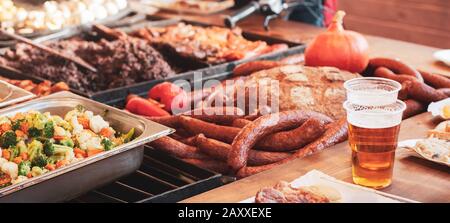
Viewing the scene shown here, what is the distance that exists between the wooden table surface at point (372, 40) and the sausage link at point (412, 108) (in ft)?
2.27

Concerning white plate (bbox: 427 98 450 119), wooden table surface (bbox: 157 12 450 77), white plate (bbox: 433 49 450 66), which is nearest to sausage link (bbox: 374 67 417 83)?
white plate (bbox: 427 98 450 119)

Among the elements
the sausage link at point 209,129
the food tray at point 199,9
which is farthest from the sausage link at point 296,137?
the food tray at point 199,9

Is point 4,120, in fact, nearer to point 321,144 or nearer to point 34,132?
point 34,132

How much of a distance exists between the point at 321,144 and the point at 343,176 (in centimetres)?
26

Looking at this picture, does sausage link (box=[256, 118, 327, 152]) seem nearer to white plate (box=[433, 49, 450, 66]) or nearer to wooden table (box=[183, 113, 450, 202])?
wooden table (box=[183, 113, 450, 202])

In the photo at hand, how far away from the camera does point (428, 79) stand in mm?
3566

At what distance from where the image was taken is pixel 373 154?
2320 mm

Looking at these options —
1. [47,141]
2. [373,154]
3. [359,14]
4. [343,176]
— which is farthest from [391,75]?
[359,14]
